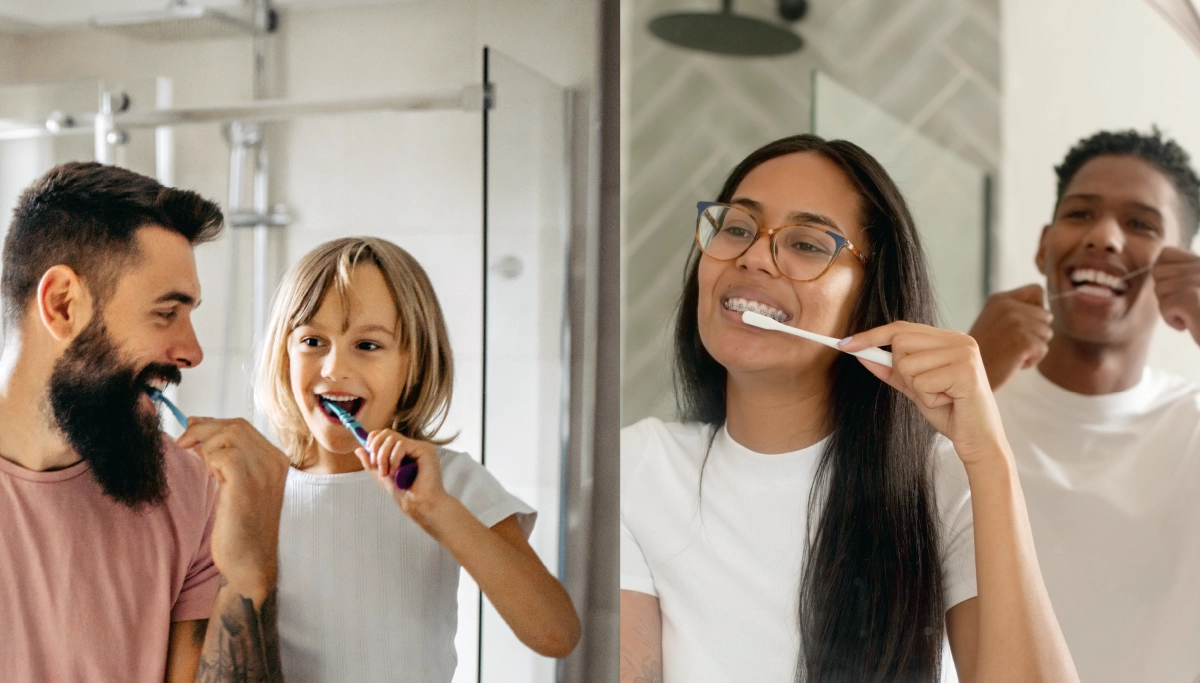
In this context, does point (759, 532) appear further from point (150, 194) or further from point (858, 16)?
point (150, 194)

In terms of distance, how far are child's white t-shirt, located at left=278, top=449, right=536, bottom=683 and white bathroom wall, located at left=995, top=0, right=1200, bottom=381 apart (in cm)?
61

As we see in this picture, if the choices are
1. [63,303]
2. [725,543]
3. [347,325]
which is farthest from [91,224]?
[725,543]

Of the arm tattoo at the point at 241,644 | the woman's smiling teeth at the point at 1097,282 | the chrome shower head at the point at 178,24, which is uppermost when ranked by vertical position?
the chrome shower head at the point at 178,24

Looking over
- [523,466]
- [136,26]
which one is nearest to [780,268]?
[523,466]

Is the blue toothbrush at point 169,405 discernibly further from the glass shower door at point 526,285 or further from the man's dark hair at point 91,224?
the glass shower door at point 526,285

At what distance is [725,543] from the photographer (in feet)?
2.94

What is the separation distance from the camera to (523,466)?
102 centimetres

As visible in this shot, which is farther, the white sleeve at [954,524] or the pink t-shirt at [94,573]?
the pink t-shirt at [94,573]

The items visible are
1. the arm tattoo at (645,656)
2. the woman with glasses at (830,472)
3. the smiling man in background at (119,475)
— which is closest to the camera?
the woman with glasses at (830,472)

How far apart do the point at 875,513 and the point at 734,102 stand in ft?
1.44

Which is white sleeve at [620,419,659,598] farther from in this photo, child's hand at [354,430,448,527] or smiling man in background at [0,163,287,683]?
smiling man in background at [0,163,287,683]

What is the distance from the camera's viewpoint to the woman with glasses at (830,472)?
82 cm

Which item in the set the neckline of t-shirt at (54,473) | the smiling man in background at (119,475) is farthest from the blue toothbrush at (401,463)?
the neckline of t-shirt at (54,473)

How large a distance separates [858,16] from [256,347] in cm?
77
